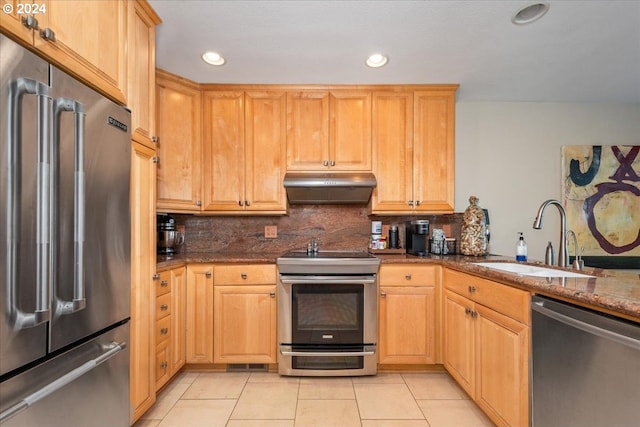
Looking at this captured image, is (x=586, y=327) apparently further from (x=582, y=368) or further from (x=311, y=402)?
(x=311, y=402)

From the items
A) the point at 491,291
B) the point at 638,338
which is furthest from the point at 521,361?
the point at 638,338

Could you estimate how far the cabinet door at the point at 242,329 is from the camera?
2287 mm

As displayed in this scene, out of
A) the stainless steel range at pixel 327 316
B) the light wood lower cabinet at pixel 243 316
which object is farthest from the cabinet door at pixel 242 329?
the stainless steel range at pixel 327 316

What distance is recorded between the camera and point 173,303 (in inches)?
83.9

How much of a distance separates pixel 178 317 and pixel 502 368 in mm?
2073

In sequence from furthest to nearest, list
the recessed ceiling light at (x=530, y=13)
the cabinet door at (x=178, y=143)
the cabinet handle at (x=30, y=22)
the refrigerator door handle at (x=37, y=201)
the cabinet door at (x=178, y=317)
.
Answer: the cabinet door at (x=178, y=143) → the cabinet door at (x=178, y=317) → the recessed ceiling light at (x=530, y=13) → the cabinet handle at (x=30, y=22) → the refrigerator door handle at (x=37, y=201)

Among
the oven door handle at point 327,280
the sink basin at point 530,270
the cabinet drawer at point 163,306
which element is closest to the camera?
the sink basin at point 530,270

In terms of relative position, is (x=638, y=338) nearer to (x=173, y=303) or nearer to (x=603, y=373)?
(x=603, y=373)

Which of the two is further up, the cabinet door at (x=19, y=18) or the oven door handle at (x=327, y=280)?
the cabinet door at (x=19, y=18)

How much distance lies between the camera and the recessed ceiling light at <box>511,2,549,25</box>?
5.49 feet

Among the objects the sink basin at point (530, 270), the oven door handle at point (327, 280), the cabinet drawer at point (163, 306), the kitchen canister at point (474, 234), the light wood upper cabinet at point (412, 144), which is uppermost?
the light wood upper cabinet at point (412, 144)

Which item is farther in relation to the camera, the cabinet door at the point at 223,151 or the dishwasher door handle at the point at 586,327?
the cabinet door at the point at 223,151

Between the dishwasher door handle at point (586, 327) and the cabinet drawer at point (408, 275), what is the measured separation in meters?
1.00

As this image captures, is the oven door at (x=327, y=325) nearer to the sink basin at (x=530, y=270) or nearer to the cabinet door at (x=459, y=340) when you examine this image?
the cabinet door at (x=459, y=340)
